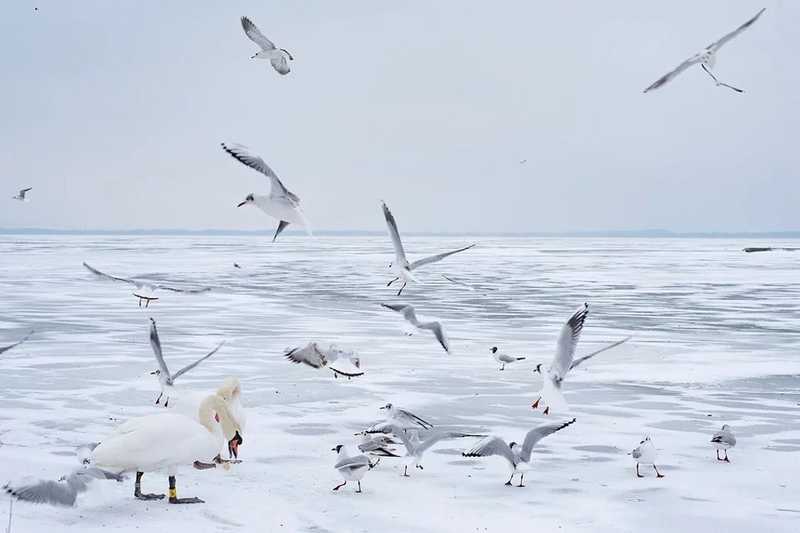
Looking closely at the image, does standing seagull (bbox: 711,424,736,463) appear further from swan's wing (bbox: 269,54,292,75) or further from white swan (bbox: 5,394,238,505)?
swan's wing (bbox: 269,54,292,75)

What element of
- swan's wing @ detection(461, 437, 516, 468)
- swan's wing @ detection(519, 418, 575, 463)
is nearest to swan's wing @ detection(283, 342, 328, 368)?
swan's wing @ detection(519, 418, 575, 463)

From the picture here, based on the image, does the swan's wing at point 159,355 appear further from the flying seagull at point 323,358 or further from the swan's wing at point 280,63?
the swan's wing at point 280,63

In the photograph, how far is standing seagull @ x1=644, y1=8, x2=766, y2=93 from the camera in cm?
1104

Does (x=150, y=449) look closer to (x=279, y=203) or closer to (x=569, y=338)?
(x=569, y=338)

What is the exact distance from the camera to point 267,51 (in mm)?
13336

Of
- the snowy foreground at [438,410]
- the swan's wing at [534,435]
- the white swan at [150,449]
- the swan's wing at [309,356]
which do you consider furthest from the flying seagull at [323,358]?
the white swan at [150,449]

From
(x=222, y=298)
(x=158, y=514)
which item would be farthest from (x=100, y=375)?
(x=222, y=298)

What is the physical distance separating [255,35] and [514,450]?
8.17 metres

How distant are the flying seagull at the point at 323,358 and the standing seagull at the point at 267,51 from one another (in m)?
3.92

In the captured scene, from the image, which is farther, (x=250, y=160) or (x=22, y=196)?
(x=22, y=196)

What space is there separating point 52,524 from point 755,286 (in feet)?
98.7

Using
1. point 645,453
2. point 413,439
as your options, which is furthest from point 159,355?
point 645,453

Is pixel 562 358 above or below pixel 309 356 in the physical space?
below

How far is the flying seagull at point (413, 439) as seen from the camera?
805cm
